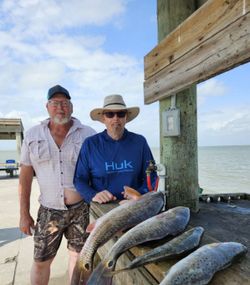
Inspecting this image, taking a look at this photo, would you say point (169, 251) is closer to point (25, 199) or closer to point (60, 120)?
point (60, 120)

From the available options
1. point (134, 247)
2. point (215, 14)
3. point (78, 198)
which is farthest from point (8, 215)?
point (215, 14)

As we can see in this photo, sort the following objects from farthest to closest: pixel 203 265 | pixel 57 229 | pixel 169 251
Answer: pixel 57 229 < pixel 169 251 < pixel 203 265

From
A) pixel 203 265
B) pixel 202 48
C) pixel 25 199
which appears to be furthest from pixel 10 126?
pixel 203 265

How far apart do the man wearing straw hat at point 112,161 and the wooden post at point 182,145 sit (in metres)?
0.21

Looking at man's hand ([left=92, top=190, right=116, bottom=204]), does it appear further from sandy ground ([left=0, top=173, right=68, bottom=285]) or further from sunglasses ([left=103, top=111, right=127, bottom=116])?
sandy ground ([left=0, top=173, right=68, bottom=285])

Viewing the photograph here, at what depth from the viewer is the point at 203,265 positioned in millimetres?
1062

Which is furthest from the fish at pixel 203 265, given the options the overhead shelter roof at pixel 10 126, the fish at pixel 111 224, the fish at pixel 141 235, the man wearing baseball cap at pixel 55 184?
the overhead shelter roof at pixel 10 126

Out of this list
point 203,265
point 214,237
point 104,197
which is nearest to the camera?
point 203,265

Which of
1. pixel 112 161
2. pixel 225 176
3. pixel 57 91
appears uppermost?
pixel 57 91

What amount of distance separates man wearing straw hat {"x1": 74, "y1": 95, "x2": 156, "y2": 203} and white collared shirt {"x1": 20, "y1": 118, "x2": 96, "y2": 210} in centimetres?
27

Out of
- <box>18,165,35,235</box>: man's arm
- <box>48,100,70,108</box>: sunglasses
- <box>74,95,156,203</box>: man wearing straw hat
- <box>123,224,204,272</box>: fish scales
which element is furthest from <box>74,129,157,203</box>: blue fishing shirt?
<box>123,224,204,272</box>: fish scales

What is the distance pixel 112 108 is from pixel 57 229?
51.7 inches

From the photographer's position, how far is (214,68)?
175 cm

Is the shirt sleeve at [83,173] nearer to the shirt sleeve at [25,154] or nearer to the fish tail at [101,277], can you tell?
the shirt sleeve at [25,154]
